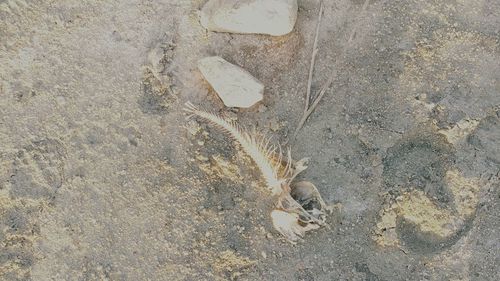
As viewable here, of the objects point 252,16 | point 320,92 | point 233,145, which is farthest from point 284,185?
point 252,16

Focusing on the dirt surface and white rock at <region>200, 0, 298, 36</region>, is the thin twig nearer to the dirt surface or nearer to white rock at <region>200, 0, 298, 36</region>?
the dirt surface

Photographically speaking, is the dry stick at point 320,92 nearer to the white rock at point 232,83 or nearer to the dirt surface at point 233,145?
the dirt surface at point 233,145

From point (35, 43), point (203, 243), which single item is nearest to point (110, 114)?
point (35, 43)

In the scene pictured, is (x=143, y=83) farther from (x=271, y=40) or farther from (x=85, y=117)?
(x=271, y=40)

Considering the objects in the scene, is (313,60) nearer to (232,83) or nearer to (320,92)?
(320,92)

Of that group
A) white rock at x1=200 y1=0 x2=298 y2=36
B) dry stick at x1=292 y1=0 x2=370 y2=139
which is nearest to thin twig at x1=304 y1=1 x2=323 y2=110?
dry stick at x1=292 y1=0 x2=370 y2=139
